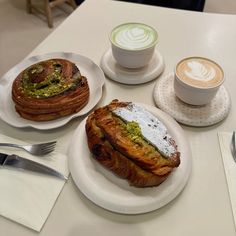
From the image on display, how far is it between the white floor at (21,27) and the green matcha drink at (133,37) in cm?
115

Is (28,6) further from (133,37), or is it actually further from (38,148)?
(38,148)

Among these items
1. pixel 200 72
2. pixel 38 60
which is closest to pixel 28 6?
A: pixel 38 60

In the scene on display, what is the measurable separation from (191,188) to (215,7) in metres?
2.08

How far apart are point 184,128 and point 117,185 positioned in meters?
0.23

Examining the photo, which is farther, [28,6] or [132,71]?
[28,6]

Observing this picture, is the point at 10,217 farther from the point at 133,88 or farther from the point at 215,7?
the point at 215,7

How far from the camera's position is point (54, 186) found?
546mm

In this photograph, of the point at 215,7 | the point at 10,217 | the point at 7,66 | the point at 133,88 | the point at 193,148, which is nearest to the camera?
the point at 10,217

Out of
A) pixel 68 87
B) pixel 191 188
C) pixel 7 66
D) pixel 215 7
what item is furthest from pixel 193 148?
pixel 215 7

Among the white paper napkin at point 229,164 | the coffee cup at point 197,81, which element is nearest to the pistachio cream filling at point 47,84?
the coffee cup at point 197,81

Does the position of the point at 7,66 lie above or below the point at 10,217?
below

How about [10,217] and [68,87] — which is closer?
[10,217]

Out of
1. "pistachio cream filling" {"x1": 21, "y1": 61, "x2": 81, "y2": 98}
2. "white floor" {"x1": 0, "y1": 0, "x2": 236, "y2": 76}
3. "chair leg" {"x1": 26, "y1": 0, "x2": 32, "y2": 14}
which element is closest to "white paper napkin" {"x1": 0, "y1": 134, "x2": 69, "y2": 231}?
"pistachio cream filling" {"x1": 21, "y1": 61, "x2": 81, "y2": 98}

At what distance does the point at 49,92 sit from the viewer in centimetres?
66
